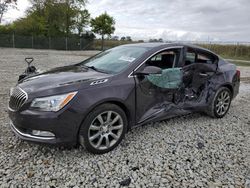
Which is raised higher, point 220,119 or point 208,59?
point 208,59

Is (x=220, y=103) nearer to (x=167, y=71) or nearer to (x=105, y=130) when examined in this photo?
(x=167, y=71)

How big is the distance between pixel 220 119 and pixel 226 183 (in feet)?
6.86

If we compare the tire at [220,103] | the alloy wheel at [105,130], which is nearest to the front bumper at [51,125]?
the alloy wheel at [105,130]

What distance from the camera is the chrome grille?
2.53m

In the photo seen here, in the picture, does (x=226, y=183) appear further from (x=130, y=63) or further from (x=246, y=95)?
(x=246, y=95)

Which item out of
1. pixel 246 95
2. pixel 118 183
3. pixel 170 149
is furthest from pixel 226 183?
pixel 246 95

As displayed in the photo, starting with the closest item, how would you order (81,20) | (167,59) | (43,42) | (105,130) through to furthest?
(105,130) < (167,59) < (43,42) < (81,20)

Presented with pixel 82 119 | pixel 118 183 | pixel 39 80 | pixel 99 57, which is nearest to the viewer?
pixel 118 183

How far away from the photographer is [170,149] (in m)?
3.05

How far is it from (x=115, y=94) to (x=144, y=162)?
0.96 m

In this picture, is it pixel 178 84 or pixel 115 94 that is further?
pixel 178 84

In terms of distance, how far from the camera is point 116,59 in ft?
11.4

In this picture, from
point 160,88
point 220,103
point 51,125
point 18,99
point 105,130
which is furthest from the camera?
point 220,103

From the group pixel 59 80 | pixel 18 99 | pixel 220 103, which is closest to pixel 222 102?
pixel 220 103
